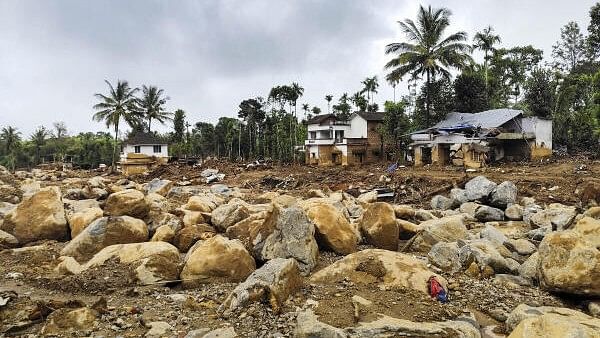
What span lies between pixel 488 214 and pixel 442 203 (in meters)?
2.51

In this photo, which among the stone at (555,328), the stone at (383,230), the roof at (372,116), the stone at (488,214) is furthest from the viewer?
the roof at (372,116)

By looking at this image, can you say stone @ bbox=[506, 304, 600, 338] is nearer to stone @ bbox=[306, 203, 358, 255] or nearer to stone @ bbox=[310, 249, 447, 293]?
stone @ bbox=[310, 249, 447, 293]

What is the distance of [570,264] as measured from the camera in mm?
6566

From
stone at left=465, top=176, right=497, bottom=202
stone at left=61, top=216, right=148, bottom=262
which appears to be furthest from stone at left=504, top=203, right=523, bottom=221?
stone at left=61, top=216, right=148, bottom=262

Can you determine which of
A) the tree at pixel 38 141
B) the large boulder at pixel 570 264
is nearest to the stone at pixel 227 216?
the large boulder at pixel 570 264

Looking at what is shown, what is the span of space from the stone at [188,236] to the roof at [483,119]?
22774mm

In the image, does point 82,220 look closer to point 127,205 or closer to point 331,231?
point 127,205

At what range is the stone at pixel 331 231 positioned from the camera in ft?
27.9


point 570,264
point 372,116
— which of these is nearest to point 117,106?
point 372,116

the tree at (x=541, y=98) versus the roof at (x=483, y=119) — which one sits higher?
the tree at (x=541, y=98)

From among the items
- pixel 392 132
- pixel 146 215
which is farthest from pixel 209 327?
pixel 392 132

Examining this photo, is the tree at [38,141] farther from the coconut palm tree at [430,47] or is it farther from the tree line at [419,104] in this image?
the coconut palm tree at [430,47]

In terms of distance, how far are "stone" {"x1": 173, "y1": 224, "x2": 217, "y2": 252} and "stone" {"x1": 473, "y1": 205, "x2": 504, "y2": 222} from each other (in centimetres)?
853

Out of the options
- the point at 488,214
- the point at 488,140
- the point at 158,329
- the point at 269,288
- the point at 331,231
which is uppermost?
the point at 488,140
